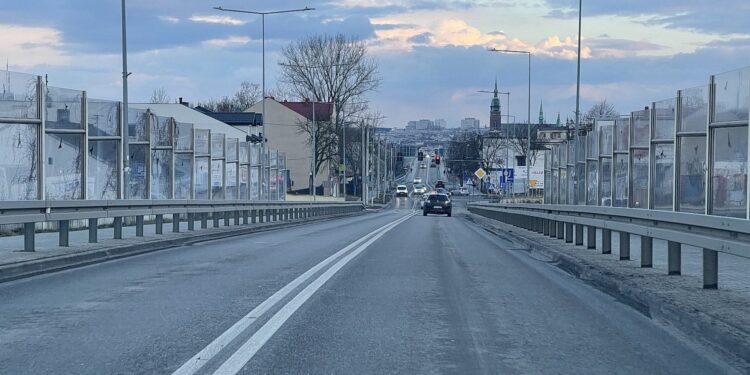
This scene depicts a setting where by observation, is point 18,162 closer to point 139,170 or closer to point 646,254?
point 139,170

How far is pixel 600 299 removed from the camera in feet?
37.6

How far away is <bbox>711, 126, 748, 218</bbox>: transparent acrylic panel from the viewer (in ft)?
54.7

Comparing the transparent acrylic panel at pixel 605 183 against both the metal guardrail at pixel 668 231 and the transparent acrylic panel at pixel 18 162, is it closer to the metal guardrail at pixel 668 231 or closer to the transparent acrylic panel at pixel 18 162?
the metal guardrail at pixel 668 231

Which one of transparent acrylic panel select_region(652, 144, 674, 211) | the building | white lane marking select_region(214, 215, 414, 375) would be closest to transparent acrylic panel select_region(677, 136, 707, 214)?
transparent acrylic panel select_region(652, 144, 674, 211)

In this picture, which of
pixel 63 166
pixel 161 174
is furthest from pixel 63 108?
pixel 161 174

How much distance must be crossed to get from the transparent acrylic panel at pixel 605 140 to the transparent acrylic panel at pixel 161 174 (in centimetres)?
1444

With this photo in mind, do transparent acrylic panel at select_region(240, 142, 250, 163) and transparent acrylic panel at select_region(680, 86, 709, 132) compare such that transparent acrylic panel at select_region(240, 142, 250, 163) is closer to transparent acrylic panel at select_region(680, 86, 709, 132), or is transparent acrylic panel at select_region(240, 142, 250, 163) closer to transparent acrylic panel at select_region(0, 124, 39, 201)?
transparent acrylic panel at select_region(0, 124, 39, 201)

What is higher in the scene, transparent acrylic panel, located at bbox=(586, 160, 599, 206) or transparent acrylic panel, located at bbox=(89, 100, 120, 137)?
transparent acrylic panel, located at bbox=(89, 100, 120, 137)

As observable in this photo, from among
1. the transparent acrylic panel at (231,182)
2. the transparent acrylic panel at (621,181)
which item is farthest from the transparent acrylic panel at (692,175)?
the transparent acrylic panel at (231,182)

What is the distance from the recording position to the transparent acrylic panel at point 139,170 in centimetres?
2962

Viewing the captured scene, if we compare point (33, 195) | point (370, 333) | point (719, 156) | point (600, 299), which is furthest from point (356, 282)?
point (33, 195)

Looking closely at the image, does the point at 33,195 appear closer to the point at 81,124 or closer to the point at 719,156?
the point at 81,124

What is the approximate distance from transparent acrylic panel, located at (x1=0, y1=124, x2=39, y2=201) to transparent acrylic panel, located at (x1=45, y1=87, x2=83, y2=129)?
102 centimetres

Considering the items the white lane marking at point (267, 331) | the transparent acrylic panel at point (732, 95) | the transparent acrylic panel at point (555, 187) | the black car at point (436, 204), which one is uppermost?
the transparent acrylic panel at point (732, 95)
